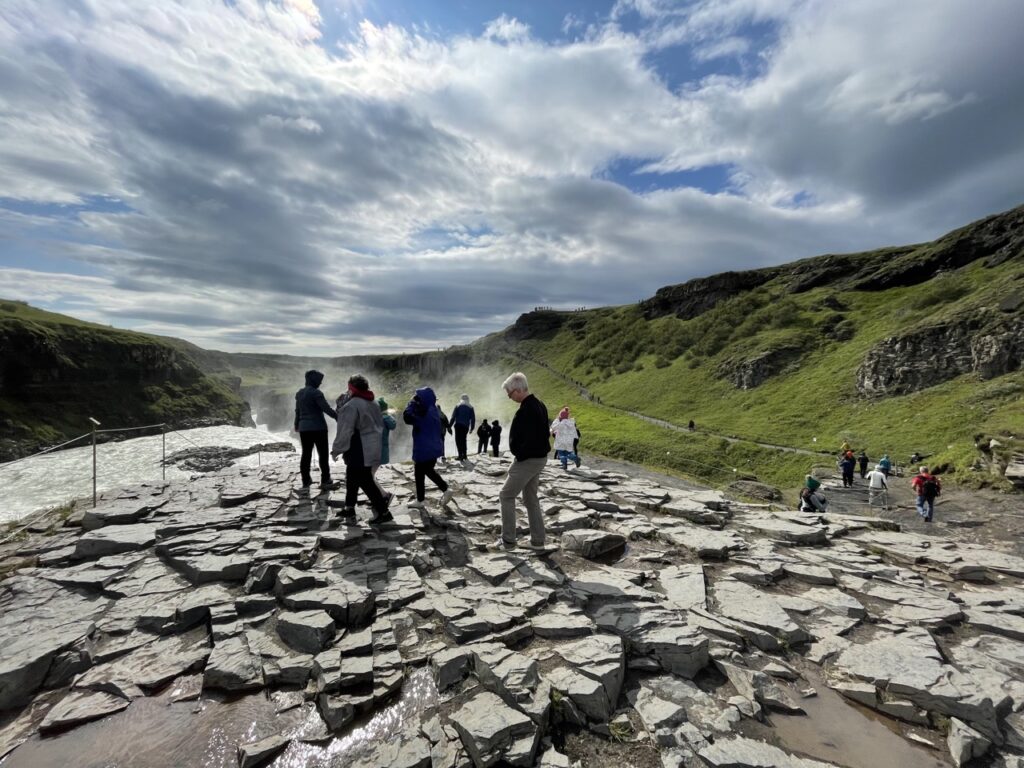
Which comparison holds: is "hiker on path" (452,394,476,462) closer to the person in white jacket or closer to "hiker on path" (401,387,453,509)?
the person in white jacket

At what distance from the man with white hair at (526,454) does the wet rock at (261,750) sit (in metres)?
4.63

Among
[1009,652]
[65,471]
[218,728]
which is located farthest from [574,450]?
[65,471]

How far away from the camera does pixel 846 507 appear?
22844mm

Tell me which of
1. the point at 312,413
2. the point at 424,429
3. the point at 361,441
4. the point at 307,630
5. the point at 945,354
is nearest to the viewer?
the point at 307,630

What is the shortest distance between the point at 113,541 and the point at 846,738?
11.3m

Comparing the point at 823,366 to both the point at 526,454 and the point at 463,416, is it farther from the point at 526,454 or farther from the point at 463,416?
the point at 526,454

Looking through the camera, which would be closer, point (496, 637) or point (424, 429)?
point (496, 637)

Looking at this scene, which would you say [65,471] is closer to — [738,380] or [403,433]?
[403,433]

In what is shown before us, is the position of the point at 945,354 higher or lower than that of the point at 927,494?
higher

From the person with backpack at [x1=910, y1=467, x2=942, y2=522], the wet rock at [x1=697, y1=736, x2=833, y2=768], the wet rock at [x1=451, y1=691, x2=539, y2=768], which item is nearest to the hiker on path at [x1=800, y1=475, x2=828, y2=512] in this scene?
the person with backpack at [x1=910, y1=467, x2=942, y2=522]

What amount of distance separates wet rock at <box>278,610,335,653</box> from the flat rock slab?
15.4ft

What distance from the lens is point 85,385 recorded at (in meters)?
92.6

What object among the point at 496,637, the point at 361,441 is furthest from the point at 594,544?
the point at 361,441

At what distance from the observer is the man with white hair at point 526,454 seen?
7.85m
